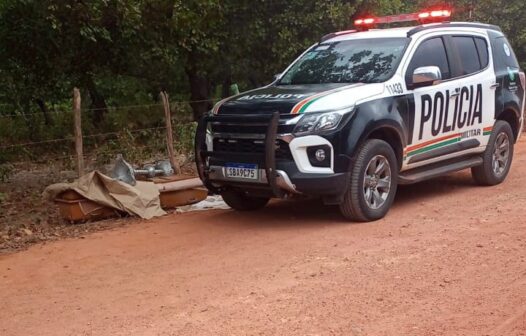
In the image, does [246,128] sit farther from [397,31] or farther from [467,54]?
[467,54]

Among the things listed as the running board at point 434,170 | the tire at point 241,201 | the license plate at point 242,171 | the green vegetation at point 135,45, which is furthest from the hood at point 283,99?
the green vegetation at point 135,45

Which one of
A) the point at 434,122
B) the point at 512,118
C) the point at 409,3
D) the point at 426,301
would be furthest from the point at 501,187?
the point at 409,3

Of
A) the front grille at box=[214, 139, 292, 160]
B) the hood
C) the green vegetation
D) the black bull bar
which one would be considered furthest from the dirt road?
the green vegetation

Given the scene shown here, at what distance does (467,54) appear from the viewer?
26.7ft

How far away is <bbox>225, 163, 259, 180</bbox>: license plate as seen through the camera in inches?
259

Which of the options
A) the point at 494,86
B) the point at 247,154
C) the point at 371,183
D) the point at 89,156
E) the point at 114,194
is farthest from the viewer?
the point at 89,156

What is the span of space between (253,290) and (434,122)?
3.56m

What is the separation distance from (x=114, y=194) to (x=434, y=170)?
3747mm

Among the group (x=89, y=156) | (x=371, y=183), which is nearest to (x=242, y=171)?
(x=371, y=183)

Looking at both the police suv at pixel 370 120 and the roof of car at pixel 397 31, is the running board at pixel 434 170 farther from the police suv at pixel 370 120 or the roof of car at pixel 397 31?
the roof of car at pixel 397 31

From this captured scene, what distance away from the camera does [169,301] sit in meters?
4.82

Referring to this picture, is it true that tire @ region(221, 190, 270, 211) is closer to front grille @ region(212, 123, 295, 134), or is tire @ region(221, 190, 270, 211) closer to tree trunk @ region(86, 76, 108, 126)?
front grille @ region(212, 123, 295, 134)

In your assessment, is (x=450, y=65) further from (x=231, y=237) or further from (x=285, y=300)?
(x=285, y=300)

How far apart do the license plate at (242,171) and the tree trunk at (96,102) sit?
641 cm
